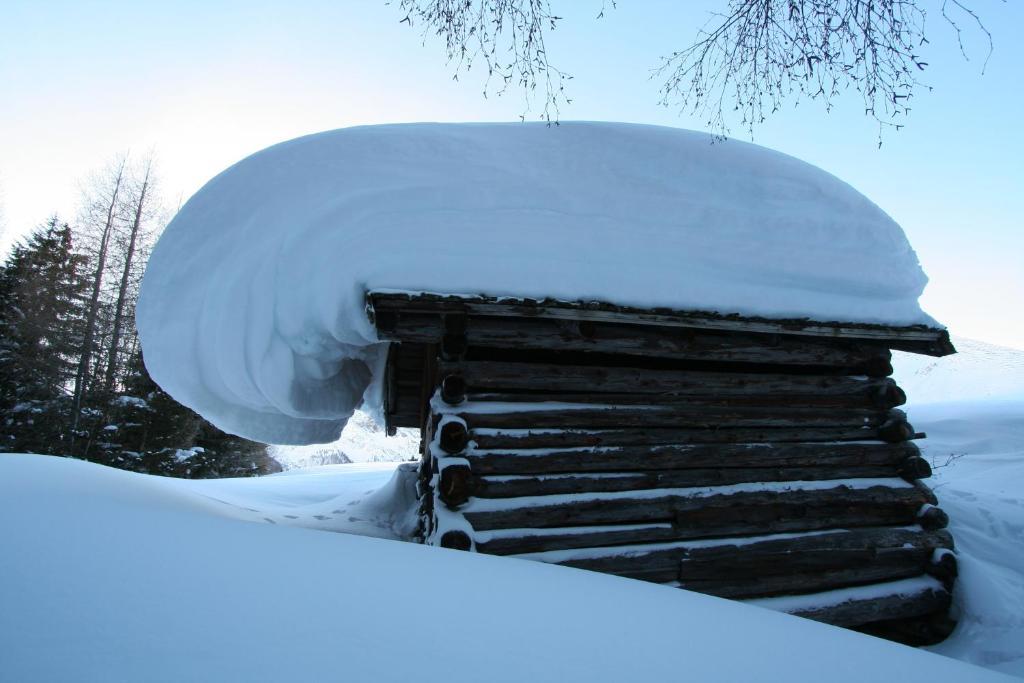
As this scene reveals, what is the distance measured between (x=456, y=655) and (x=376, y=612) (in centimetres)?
28

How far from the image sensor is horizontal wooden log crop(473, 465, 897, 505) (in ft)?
12.2

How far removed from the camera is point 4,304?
15.2m

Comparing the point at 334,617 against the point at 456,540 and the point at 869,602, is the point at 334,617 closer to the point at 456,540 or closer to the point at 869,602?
the point at 456,540

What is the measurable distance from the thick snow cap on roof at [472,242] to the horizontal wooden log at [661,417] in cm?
87

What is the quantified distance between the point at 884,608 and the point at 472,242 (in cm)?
442

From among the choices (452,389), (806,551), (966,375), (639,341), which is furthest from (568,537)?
(966,375)

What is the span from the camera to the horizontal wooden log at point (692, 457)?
3.79 m

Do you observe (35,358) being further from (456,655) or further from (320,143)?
(456,655)

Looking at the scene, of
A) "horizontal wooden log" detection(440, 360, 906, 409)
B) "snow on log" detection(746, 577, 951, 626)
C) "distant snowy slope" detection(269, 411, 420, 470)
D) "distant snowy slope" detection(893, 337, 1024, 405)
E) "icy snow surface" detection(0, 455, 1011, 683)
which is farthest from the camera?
"distant snowy slope" detection(893, 337, 1024, 405)

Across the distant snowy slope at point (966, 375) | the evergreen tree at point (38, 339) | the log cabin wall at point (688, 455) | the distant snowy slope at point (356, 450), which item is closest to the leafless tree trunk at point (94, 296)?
the evergreen tree at point (38, 339)

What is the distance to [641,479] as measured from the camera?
13.2 ft

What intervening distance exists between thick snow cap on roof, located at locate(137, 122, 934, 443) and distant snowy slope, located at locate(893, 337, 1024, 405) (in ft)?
93.5

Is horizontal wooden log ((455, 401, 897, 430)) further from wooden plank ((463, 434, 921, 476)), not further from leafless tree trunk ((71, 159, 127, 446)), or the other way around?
leafless tree trunk ((71, 159, 127, 446))

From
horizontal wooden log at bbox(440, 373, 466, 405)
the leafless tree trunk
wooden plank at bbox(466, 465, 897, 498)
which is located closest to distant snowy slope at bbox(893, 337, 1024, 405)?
wooden plank at bbox(466, 465, 897, 498)
